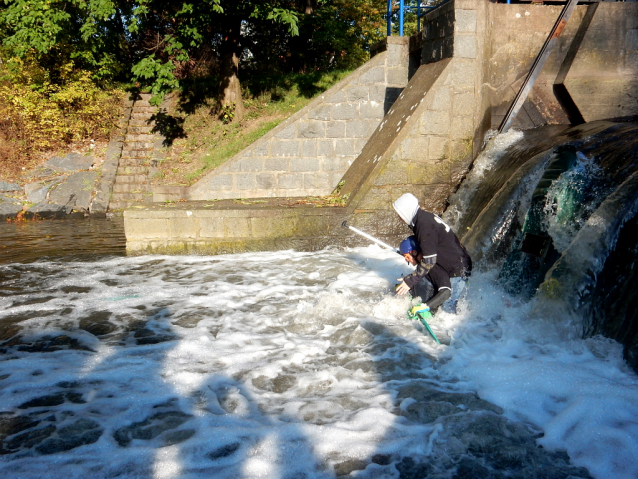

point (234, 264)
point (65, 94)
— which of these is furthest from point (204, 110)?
point (234, 264)

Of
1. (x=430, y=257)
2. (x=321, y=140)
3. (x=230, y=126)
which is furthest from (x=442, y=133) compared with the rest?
(x=230, y=126)

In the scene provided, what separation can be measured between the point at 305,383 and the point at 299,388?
93 mm

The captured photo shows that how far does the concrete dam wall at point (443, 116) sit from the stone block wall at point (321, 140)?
1.57 meters

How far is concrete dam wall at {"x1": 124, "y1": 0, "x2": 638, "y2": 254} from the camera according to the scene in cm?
877

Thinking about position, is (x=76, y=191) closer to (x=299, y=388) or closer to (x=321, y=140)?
(x=321, y=140)

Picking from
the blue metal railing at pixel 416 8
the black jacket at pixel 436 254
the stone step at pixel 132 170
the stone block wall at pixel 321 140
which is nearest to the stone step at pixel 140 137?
the stone step at pixel 132 170

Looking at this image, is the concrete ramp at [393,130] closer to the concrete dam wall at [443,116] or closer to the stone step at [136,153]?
the concrete dam wall at [443,116]

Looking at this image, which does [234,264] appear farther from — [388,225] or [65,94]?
[65,94]

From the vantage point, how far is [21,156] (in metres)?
16.1

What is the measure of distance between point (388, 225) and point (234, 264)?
8.36 ft

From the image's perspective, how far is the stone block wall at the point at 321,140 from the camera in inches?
459

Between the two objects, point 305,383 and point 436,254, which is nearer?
point 305,383

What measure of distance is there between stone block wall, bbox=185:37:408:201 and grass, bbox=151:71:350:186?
2.45m

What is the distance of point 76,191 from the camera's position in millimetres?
14922
